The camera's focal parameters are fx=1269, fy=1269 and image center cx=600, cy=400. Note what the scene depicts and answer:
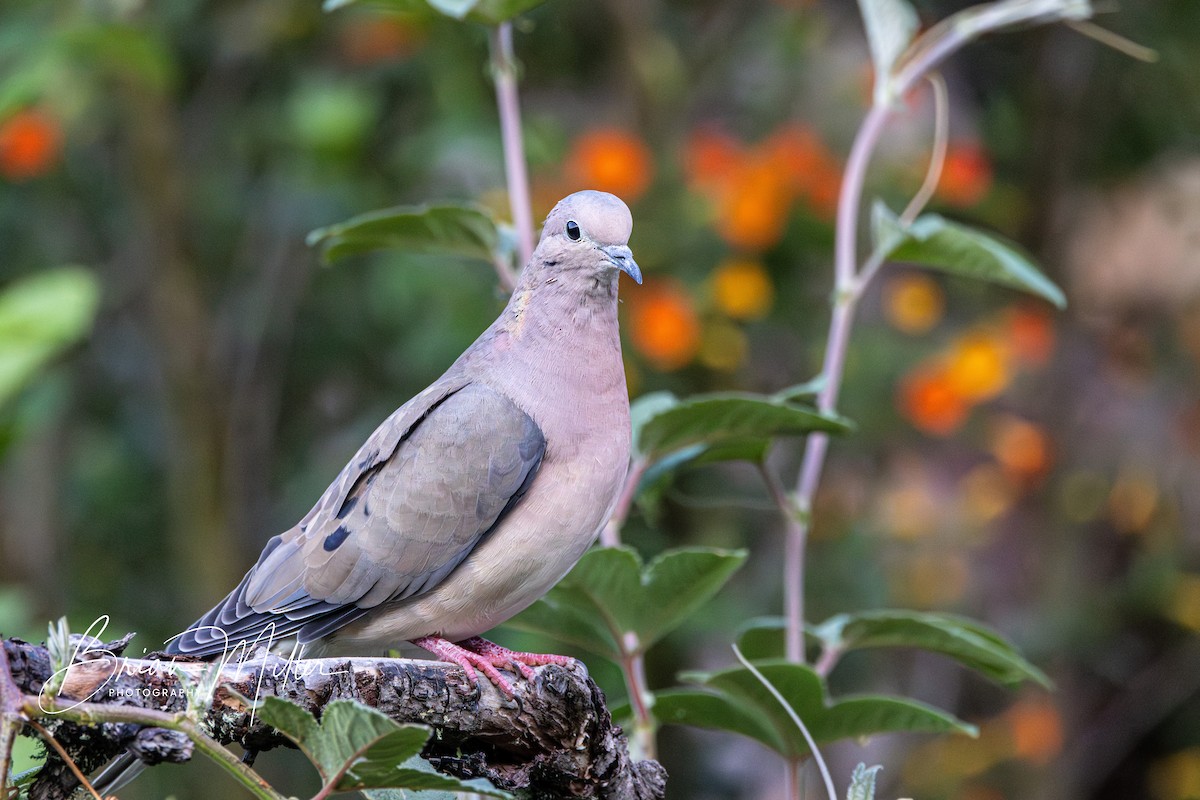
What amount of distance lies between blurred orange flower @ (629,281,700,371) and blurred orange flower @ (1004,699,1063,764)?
5.58 feet

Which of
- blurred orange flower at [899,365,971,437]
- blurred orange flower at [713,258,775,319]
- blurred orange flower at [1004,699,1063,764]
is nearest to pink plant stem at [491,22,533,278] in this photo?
blurred orange flower at [713,258,775,319]

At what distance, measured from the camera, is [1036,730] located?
4055mm

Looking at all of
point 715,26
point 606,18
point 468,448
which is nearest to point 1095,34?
point 468,448

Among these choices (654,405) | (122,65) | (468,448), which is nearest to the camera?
(468,448)

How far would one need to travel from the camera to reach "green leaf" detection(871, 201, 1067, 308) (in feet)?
6.93

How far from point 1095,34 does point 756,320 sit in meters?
1.52

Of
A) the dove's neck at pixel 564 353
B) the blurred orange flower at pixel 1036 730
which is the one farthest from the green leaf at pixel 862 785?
the blurred orange flower at pixel 1036 730

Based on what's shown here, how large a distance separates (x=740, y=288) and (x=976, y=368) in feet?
2.23

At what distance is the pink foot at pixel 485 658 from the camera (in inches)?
69.4

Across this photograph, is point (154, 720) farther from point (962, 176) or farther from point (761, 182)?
point (962, 176)

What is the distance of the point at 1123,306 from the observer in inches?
187

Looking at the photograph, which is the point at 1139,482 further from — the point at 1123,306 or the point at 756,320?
the point at 756,320

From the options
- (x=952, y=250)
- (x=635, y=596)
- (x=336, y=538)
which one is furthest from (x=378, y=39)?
(x=635, y=596)

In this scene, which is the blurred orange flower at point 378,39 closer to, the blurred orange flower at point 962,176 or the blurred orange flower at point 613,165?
the blurred orange flower at point 613,165
